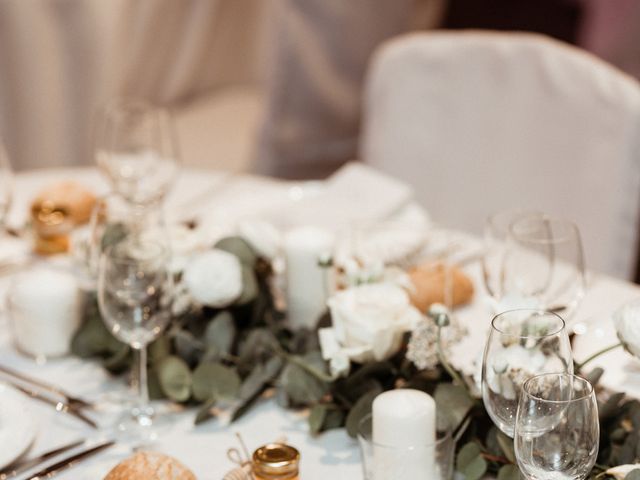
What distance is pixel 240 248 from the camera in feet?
4.05

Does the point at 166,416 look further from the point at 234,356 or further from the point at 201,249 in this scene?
the point at 201,249

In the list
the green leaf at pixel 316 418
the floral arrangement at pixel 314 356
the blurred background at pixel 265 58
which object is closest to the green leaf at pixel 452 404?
the floral arrangement at pixel 314 356

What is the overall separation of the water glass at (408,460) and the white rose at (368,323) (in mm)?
137

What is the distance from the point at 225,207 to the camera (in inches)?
62.8

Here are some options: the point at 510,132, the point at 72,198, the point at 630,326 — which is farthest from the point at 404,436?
the point at 510,132

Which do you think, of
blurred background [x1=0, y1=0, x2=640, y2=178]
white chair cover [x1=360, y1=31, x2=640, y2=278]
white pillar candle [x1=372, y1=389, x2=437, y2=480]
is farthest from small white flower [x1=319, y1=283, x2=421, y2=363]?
blurred background [x1=0, y1=0, x2=640, y2=178]

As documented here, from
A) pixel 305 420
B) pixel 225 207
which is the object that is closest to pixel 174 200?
pixel 225 207

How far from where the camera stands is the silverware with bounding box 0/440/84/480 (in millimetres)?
984

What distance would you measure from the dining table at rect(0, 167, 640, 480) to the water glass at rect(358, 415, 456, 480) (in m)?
0.08

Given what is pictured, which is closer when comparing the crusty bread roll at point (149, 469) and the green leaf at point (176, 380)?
the crusty bread roll at point (149, 469)

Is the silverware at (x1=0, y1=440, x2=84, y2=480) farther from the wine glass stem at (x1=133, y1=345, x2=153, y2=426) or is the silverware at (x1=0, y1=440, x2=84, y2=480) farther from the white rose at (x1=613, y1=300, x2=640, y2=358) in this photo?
the white rose at (x1=613, y1=300, x2=640, y2=358)

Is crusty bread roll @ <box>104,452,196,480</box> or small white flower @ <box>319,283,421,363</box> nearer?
crusty bread roll @ <box>104,452,196,480</box>

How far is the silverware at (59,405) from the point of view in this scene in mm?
1097

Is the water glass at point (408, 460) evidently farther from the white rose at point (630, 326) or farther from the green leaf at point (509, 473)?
the white rose at point (630, 326)
